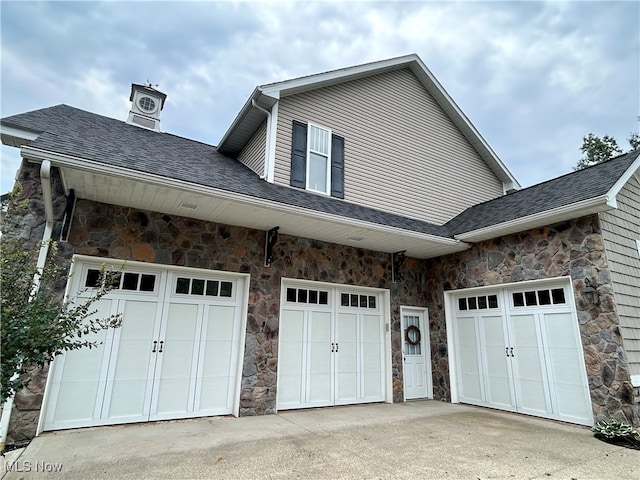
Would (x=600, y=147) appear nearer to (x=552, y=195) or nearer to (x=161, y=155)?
(x=552, y=195)

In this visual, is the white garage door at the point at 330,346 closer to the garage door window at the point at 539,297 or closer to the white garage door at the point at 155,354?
the white garage door at the point at 155,354

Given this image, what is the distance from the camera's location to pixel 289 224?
211 inches

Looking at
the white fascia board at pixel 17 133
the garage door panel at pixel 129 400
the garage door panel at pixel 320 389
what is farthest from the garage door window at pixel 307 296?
the white fascia board at pixel 17 133

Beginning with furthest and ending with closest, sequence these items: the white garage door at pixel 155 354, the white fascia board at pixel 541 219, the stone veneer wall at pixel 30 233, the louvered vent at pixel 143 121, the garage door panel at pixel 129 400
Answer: the louvered vent at pixel 143 121 → the white fascia board at pixel 541 219 → the garage door panel at pixel 129 400 → the white garage door at pixel 155 354 → the stone veneer wall at pixel 30 233

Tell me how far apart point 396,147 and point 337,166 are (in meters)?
1.87

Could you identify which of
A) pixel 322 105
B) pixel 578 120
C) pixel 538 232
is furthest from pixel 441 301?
pixel 578 120

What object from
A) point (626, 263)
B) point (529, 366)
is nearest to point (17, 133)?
point (529, 366)

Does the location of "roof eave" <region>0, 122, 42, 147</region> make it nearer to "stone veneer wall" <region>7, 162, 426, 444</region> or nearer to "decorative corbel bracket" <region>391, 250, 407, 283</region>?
"stone veneer wall" <region>7, 162, 426, 444</region>

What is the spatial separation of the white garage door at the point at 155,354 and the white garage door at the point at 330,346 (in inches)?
36.4

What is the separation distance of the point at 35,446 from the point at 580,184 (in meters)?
8.33

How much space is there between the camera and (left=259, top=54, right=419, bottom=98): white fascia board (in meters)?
6.17

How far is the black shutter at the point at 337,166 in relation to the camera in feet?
22.0

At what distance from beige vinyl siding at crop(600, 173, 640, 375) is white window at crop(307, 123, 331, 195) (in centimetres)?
462

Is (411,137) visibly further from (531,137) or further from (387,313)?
(531,137)
